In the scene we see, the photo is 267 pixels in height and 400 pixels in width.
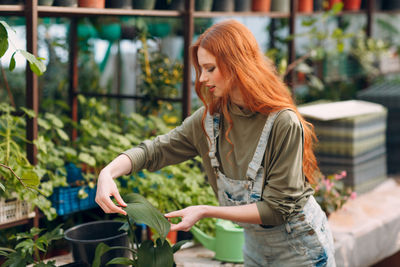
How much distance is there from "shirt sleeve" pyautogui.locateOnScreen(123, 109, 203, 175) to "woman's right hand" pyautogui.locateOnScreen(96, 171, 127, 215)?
0.72 feet

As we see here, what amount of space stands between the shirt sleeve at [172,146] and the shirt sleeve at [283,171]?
0.37 meters

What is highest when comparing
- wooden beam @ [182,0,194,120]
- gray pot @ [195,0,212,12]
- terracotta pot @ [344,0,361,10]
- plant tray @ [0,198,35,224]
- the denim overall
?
terracotta pot @ [344,0,361,10]

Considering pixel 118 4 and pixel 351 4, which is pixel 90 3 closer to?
pixel 118 4

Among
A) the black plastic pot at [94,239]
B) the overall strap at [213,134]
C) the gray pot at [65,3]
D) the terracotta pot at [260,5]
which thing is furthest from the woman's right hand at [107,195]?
the terracotta pot at [260,5]

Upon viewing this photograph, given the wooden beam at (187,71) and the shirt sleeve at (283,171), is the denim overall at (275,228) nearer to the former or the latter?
the shirt sleeve at (283,171)

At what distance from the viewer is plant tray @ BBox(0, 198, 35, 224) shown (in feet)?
8.35

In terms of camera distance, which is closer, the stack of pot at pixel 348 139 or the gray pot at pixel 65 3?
the gray pot at pixel 65 3

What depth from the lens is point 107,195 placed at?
1750 mm

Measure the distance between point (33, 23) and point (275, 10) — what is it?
7.25 ft

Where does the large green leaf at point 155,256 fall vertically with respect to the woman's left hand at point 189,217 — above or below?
below

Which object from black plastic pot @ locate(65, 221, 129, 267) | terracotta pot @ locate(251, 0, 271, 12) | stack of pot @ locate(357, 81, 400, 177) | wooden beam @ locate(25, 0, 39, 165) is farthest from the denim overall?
stack of pot @ locate(357, 81, 400, 177)

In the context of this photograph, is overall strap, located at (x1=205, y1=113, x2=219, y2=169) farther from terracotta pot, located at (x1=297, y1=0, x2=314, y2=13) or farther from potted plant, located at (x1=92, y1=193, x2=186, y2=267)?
terracotta pot, located at (x1=297, y1=0, x2=314, y2=13)

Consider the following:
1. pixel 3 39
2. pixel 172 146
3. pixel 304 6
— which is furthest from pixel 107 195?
pixel 304 6

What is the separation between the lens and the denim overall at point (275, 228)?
1.86m
